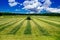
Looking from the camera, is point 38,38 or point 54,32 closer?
point 38,38

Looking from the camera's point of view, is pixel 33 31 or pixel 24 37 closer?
pixel 24 37

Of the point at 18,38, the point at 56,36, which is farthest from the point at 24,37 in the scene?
the point at 56,36

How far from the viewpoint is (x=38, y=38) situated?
18.7 metres

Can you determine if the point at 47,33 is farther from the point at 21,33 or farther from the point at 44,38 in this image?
the point at 21,33

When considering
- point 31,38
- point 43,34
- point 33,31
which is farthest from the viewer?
point 33,31

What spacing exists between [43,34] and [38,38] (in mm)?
1462

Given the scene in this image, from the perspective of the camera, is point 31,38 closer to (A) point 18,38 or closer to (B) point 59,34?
(A) point 18,38

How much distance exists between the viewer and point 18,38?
61.3 ft

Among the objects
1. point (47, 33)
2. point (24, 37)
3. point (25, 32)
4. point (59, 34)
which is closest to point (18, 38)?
point (24, 37)

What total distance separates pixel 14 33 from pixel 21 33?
2.98 feet

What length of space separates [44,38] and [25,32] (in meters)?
3.10

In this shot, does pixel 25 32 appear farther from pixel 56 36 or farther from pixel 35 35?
pixel 56 36

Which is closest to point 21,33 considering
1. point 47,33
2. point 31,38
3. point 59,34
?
point 31,38

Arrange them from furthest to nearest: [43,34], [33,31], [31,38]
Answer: [33,31] → [43,34] → [31,38]
